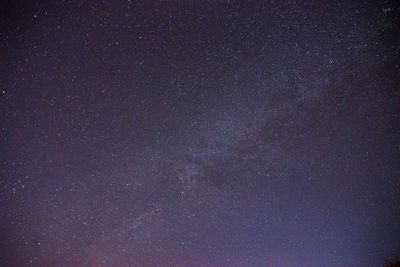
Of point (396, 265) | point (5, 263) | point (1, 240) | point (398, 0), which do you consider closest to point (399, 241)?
point (396, 265)

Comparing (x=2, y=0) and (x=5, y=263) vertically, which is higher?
(x=5, y=263)

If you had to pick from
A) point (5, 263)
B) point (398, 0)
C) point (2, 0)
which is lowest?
point (398, 0)

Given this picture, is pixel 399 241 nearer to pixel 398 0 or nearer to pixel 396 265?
pixel 396 265

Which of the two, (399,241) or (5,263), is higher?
(5,263)

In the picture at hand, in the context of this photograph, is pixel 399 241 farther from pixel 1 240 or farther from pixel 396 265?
pixel 1 240

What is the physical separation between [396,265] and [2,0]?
16.1 m

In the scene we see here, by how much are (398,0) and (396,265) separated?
949 cm

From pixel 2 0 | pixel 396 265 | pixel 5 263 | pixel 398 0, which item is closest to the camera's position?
pixel 2 0

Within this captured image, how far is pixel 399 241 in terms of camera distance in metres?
18.8

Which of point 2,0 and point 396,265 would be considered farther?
point 396,265

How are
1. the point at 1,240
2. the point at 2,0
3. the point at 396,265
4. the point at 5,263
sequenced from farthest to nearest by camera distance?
the point at 5,263, the point at 1,240, the point at 396,265, the point at 2,0

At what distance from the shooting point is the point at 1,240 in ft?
82.6

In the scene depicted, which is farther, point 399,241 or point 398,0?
point 399,241

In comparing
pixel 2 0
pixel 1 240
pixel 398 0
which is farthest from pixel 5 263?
pixel 398 0
